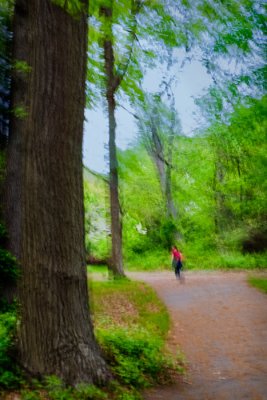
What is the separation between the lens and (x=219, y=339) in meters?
11.3

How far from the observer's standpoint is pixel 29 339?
Result: 5.72m

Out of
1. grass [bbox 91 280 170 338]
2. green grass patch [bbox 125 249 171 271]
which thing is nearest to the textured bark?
grass [bbox 91 280 170 338]

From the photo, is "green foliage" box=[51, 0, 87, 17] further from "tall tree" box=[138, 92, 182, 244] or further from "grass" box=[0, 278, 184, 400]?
"tall tree" box=[138, 92, 182, 244]

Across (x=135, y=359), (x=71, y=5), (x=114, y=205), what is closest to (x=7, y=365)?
(x=135, y=359)

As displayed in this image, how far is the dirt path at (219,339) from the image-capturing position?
23.5ft

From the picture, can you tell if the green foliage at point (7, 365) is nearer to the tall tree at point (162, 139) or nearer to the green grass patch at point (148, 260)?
the green grass patch at point (148, 260)

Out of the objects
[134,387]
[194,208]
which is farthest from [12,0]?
[194,208]

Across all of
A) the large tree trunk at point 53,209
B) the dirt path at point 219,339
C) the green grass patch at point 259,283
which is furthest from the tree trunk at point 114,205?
the large tree trunk at point 53,209

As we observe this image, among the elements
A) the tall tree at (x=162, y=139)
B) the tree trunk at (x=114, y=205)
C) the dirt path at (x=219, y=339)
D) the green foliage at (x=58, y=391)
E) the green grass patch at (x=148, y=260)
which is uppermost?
the tall tree at (x=162, y=139)

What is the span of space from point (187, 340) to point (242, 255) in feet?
67.6

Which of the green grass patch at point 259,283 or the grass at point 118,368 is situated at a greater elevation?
the green grass patch at point 259,283

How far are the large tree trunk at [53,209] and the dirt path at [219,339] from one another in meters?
1.48

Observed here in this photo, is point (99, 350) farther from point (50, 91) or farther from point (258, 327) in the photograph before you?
point (258, 327)

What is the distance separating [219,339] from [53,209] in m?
6.90
